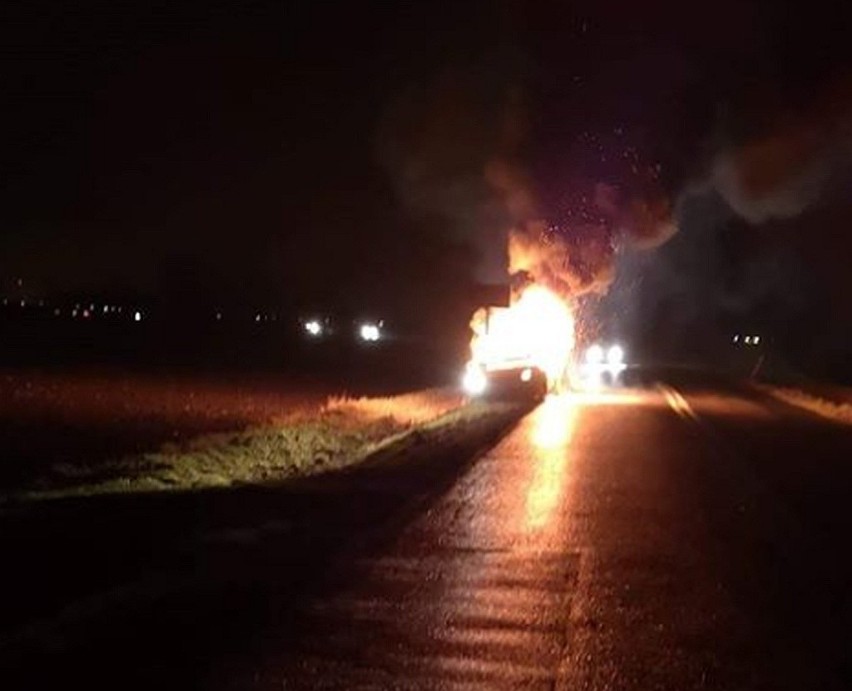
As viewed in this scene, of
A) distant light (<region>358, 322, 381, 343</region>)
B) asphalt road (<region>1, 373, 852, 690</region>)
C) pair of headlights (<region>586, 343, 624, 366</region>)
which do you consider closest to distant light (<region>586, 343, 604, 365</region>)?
pair of headlights (<region>586, 343, 624, 366</region>)

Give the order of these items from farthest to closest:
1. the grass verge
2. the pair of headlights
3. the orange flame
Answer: the pair of headlights
the orange flame
the grass verge

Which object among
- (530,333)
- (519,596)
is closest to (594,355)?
(530,333)

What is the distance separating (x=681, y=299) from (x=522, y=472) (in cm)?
10861

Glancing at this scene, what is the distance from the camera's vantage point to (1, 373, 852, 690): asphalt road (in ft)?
27.1

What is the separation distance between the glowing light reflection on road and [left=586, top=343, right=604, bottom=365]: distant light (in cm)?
3352

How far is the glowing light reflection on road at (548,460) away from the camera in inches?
653

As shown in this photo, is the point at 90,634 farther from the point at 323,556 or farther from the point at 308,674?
the point at 323,556

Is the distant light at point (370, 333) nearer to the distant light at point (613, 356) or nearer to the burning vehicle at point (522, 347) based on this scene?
the distant light at point (613, 356)

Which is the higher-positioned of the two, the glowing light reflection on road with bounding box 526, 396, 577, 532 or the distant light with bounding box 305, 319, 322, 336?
the distant light with bounding box 305, 319, 322, 336

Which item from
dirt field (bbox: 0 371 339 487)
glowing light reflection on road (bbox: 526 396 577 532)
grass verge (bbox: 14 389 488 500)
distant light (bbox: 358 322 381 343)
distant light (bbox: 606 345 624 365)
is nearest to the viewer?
glowing light reflection on road (bbox: 526 396 577 532)

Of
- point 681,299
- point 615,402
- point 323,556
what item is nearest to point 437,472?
point 323,556

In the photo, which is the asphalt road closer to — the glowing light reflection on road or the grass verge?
the glowing light reflection on road

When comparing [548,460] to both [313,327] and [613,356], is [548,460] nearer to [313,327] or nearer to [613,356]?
A: [613,356]

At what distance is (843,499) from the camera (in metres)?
18.6
